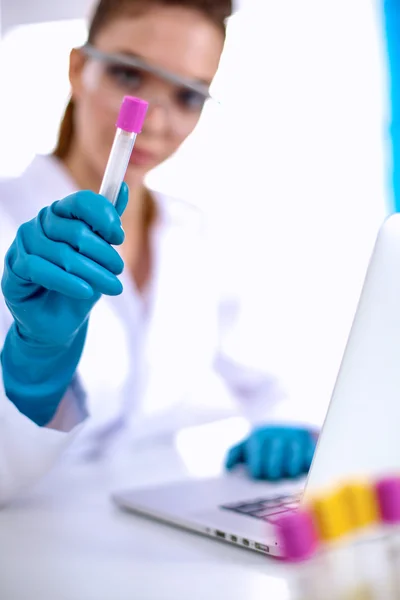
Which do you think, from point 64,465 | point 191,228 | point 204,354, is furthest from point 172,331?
point 64,465

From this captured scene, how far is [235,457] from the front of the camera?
0.88 m

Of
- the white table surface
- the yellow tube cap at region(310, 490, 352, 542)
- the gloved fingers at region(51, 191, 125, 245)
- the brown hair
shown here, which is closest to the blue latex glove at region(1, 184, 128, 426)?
the gloved fingers at region(51, 191, 125, 245)

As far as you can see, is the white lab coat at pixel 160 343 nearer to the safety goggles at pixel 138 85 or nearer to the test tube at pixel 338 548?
the safety goggles at pixel 138 85

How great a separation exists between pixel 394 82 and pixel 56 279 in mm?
1342

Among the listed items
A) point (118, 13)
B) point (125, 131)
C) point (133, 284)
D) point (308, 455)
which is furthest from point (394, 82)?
point (125, 131)

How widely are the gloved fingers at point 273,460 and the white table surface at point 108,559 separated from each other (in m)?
0.19

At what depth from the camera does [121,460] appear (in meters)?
0.93

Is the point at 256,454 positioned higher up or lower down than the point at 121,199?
lower down

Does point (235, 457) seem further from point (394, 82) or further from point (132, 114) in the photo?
point (394, 82)

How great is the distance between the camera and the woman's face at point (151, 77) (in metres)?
1.07

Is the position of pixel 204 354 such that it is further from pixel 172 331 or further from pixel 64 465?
pixel 64 465

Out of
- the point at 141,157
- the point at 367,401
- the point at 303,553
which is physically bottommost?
the point at 303,553

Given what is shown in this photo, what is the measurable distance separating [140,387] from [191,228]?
356 millimetres

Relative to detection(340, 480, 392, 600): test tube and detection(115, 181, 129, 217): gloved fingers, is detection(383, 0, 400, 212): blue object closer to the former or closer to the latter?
detection(115, 181, 129, 217): gloved fingers
